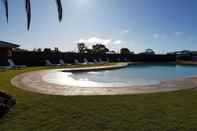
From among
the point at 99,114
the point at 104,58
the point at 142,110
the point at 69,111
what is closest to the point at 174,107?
the point at 142,110

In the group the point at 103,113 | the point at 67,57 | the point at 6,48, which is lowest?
the point at 103,113

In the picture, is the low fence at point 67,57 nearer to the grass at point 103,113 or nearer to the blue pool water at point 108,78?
the blue pool water at point 108,78

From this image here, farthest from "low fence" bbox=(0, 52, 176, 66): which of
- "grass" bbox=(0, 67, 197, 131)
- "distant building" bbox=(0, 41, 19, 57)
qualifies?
"grass" bbox=(0, 67, 197, 131)

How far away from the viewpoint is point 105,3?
512 inches

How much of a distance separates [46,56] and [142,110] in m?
17.4

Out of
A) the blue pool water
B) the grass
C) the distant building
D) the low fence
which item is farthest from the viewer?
the low fence

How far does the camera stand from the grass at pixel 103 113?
3643 millimetres

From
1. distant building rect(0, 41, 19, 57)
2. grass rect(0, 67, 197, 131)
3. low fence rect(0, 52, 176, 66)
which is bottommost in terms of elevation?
grass rect(0, 67, 197, 131)

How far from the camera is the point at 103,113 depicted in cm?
427

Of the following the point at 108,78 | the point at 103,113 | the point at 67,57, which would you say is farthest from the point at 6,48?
the point at 103,113

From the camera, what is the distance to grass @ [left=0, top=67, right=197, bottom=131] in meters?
3.64

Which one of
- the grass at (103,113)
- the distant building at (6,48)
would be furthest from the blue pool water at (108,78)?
the distant building at (6,48)

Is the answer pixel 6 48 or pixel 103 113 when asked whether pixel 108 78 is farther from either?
pixel 6 48

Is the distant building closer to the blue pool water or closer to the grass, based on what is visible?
the blue pool water
